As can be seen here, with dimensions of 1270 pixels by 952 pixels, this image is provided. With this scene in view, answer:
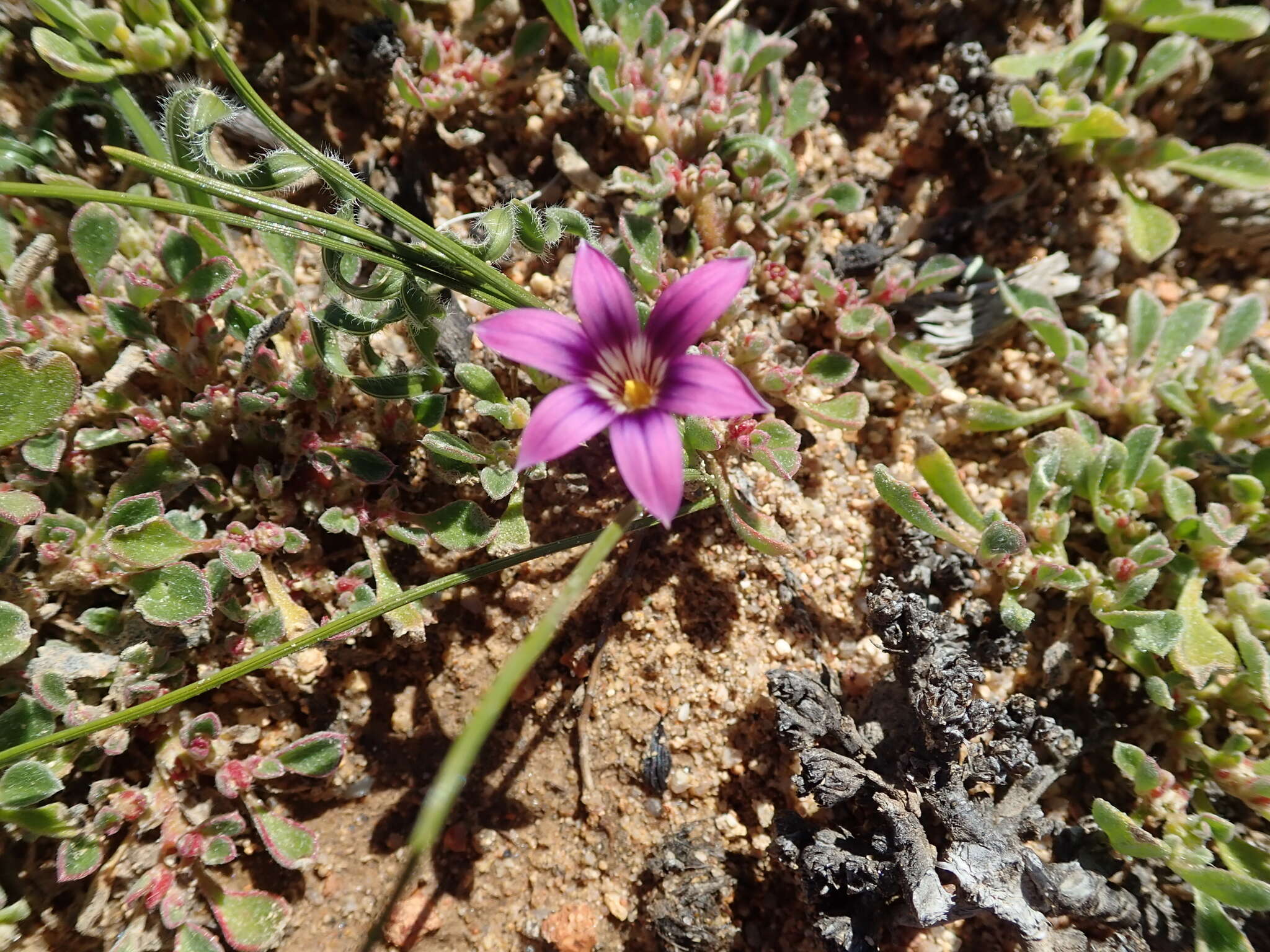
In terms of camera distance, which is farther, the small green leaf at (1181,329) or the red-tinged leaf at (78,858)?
the small green leaf at (1181,329)

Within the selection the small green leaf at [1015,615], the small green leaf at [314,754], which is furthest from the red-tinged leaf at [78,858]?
the small green leaf at [1015,615]

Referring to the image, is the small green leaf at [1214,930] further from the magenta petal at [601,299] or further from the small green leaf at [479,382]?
the small green leaf at [479,382]

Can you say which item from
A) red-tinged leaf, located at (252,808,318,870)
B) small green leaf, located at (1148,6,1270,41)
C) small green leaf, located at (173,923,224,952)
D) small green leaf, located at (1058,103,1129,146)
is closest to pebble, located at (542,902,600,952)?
red-tinged leaf, located at (252,808,318,870)

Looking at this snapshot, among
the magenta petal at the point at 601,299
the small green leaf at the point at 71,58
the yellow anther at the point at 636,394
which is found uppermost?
the small green leaf at the point at 71,58

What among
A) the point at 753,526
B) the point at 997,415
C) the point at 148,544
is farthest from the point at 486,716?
the point at 997,415

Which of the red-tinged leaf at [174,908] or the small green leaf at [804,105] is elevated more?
the small green leaf at [804,105]

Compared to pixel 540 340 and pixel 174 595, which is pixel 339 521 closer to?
pixel 174 595

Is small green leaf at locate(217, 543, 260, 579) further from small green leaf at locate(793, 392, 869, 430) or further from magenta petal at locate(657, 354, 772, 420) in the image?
small green leaf at locate(793, 392, 869, 430)
